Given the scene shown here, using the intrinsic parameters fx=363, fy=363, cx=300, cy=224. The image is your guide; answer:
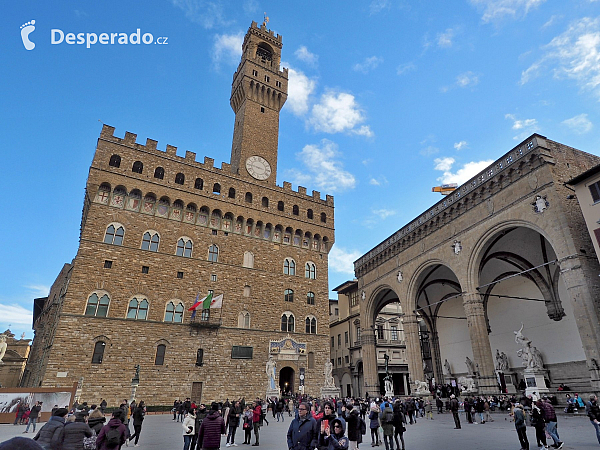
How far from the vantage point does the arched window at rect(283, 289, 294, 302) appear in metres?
32.0

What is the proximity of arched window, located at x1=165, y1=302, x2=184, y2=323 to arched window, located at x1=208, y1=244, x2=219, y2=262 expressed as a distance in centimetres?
442

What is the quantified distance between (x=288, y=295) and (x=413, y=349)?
12.1 meters

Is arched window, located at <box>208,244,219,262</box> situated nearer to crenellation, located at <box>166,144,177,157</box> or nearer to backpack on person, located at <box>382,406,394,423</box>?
crenellation, located at <box>166,144,177,157</box>

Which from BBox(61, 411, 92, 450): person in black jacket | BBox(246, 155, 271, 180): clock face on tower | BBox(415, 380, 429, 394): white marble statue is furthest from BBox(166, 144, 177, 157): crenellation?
BBox(61, 411, 92, 450): person in black jacket

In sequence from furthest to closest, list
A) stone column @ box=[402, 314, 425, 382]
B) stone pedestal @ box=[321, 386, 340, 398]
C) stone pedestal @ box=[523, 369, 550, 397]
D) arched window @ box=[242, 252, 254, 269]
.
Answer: arched window @ box=[242, 252, 254, 269] < stone pedestal @ box=[321, 386, 340, 398] < stone column @ box=[402, 314, 425, 382] < stone pedestal @ box=[523, 369, 550, 397]

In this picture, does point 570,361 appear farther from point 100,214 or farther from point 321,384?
point 100,214

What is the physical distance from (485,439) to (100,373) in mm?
22357

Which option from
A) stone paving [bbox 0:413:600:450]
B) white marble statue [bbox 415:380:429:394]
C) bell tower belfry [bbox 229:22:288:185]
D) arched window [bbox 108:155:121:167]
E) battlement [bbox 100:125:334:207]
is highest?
bell tower belfry [bbox 229:22:288:185]

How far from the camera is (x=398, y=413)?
904cm

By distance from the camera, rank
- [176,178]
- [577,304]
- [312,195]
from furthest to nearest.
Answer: [312,195] → [176,178] → [577,304]

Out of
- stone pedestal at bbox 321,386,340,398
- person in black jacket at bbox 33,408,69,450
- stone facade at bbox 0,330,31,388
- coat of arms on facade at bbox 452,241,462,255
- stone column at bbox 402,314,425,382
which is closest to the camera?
person in black jacket at bbox 33,408,69,450

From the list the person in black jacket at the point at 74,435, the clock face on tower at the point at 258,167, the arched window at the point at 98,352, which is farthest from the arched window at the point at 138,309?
the person in black jacket at the point at 74,435

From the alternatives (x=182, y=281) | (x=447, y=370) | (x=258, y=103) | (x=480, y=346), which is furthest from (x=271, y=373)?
(x=258, y=103)

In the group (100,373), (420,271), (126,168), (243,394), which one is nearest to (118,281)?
(100,373)
